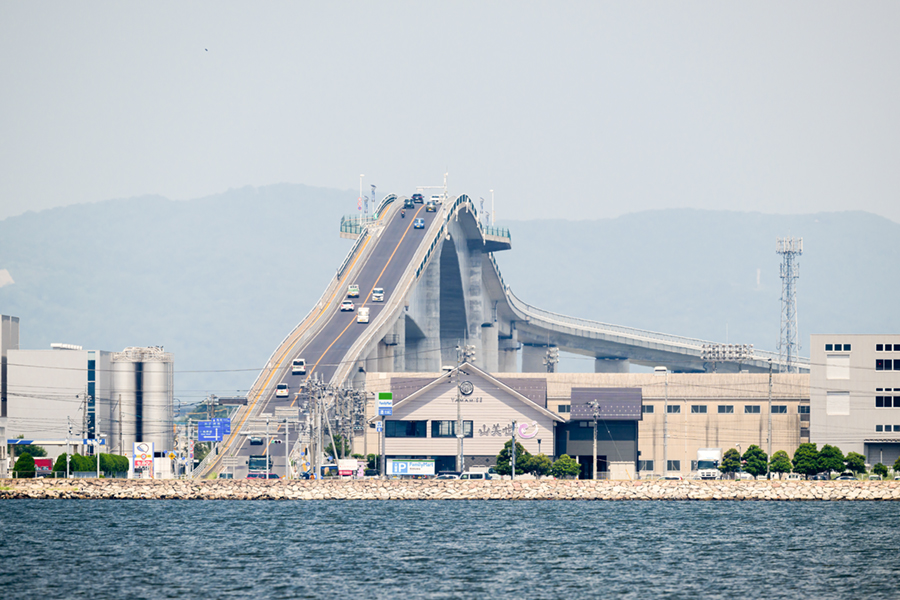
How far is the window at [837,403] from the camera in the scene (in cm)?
14388

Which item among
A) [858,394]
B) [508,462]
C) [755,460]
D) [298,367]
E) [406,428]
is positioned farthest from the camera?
[298,367]

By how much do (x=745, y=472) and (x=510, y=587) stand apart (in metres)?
82.3

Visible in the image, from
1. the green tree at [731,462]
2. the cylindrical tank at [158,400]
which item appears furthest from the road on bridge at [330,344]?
the green tree at [731,462]

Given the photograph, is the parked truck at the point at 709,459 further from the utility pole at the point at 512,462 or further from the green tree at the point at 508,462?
the utility pole at the point at 512,462

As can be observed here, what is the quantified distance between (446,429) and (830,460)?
42084 mm

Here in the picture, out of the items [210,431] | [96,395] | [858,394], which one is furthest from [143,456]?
[858,394]

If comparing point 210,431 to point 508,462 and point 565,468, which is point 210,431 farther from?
point 565,468

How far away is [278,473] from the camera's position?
463 ft

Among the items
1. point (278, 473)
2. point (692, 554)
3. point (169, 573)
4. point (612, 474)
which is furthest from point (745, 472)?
point (169, 573)

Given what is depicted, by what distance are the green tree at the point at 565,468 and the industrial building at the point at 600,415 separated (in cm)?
845

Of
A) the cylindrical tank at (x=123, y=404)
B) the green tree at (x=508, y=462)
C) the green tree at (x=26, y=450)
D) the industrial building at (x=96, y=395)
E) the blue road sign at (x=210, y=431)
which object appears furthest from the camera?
the cylindrical tank at (x=123, y=404)

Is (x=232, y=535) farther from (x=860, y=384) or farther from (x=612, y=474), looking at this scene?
(x=860, y=384)

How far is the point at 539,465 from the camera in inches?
5231

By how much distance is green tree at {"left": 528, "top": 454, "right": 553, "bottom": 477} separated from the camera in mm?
132750
